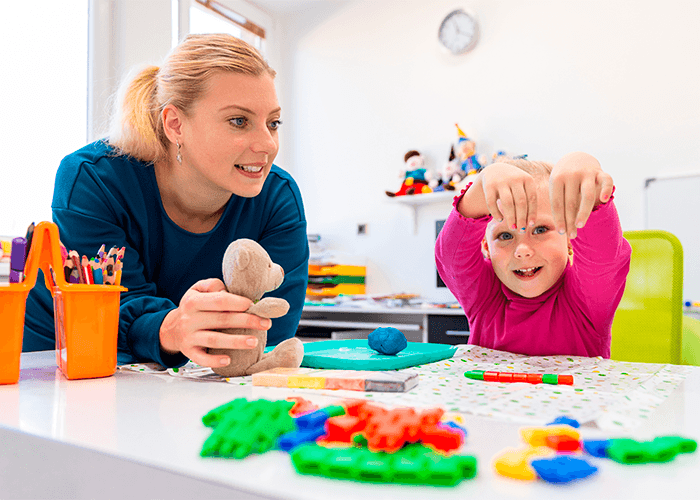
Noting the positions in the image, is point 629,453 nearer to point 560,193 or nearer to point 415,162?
point 560,193

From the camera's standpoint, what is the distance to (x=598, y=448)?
34 centimetres

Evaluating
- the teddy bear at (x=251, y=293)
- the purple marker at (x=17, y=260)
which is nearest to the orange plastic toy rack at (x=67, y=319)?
the purple marker at (x=17, y=260)

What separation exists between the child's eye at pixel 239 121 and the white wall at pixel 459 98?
7.15 ft

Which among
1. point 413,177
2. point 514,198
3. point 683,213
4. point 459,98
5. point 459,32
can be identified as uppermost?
point 459,32

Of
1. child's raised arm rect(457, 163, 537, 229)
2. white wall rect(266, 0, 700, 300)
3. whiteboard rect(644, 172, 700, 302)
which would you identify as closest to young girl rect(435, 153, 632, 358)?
child's raised arm rect(457, 163, 537, 229)

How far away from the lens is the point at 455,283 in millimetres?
1093

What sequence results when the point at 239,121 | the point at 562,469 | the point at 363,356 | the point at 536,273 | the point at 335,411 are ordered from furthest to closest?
the point at 536,273 < the point at 239,121 < the point at 363,356 < the point at 335,411 < the point at 562,469

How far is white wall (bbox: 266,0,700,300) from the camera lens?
246 cm

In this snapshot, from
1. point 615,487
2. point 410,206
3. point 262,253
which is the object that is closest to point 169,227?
point 262,253

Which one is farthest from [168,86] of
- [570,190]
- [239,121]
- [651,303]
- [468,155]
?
[468,155]

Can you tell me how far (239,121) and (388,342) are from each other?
17.0 inches

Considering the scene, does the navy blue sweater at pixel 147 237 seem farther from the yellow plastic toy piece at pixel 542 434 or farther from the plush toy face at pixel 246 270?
the yellow plastic toy piece at pixel 542 434

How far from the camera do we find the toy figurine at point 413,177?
2.96 m

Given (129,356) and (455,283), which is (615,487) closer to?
(129,356)
